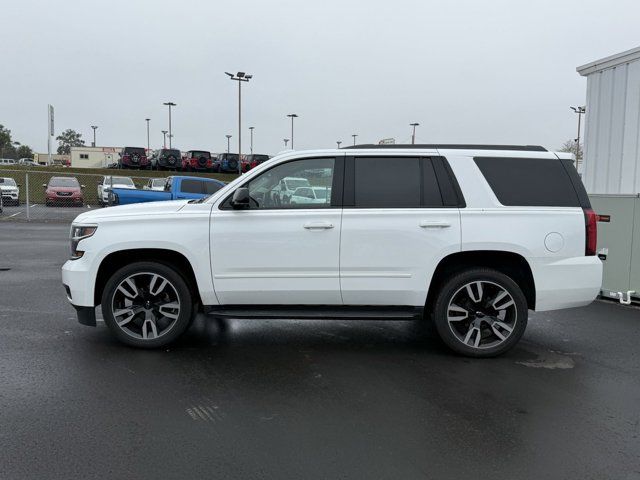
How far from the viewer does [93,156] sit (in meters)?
74.0

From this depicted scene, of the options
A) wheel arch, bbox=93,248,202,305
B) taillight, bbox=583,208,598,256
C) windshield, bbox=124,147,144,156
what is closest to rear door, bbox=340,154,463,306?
taillight, bbox=583,208,598,256

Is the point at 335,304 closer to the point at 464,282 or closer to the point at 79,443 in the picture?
the point at 464,282

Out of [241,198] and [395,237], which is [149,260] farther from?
[395,237]

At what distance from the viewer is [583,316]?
6.97 meters

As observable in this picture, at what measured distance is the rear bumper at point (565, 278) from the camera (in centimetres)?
505

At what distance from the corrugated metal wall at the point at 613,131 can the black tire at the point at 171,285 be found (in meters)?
6.46

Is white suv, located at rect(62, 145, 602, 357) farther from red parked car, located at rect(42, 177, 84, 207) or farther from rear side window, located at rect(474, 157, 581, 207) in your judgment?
red parked car, located at rect(42, 177, 84, 207)

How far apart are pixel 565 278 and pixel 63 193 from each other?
25.5m

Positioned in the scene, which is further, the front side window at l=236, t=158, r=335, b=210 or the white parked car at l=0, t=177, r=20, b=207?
the white parked car at l=0, t=177, r=20, b=207

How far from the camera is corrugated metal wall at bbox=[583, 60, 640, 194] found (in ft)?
25.3

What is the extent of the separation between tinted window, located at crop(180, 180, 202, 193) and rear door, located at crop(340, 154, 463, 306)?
46.2 ft

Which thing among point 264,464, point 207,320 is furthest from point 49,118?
point 264,464

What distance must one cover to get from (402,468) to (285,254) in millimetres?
2362

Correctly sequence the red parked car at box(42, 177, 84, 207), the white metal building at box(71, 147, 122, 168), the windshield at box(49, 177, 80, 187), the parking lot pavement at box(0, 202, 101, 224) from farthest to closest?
the white metal building at box(71, 147, 122, 168)
the windshield at box(49, 177, 80, 187)
the red parked car at box(42, 177, 84, 207)
the parking lot pavement at box(0, 202, 101, 224)
